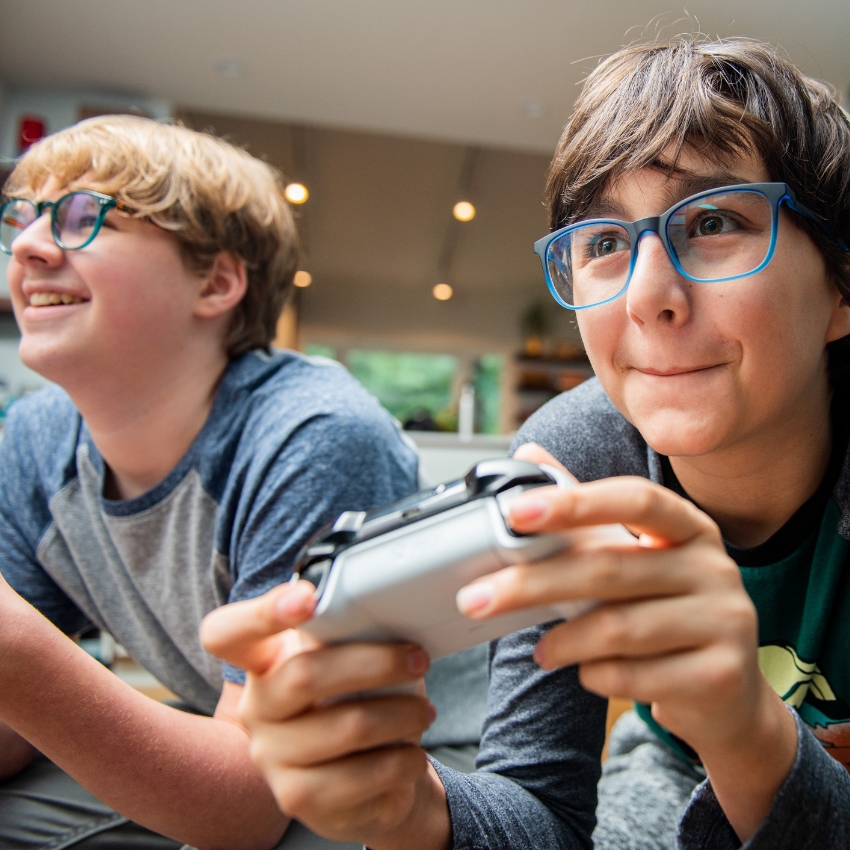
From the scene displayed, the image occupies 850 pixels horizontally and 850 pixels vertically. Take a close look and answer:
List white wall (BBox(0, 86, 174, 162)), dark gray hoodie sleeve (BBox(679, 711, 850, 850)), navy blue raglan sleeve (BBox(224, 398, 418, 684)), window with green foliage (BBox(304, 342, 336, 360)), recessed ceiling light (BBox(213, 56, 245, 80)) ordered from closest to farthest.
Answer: dark gray hoodie sleeve (BBox(679, 711, 850, 850)) < navy blue raglan sleeve (BBox(224, 398, 418, 684)) < recessed ceiling light (BBox(213, 56, 245, 80)) < white wall (BBox(0, 86, 174, 162)) < window with green foliage (BBox(304, 342, 336, 360))

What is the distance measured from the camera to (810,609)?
698 millimetres

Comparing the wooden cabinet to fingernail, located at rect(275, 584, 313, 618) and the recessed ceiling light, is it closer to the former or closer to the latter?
the recessed ceiling light

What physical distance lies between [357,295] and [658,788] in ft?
30.4

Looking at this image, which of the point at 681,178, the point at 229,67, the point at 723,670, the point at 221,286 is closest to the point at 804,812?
the point at 723,670

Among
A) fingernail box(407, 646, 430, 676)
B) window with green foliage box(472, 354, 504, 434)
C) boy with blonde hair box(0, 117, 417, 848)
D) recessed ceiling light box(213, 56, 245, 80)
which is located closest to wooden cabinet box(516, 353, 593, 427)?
window with green foliage box(472, 354, 504, 434)

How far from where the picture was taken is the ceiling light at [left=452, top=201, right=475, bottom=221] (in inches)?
267

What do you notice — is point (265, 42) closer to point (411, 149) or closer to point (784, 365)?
point (411, 149)

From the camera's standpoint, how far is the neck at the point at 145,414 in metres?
1.01

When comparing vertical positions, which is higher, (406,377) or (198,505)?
(198,505)

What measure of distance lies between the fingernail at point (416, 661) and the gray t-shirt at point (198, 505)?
1.36ft

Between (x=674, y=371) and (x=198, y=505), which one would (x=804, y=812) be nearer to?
→ (x=674, y=371)

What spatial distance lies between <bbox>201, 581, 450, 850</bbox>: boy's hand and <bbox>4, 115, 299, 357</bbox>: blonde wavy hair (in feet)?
2.68

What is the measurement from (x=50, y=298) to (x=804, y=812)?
1055mm

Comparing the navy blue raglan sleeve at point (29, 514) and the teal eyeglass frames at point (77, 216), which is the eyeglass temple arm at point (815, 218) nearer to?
the teal eyeglass frames at point (77, 216)
